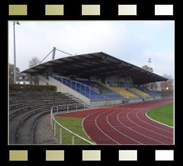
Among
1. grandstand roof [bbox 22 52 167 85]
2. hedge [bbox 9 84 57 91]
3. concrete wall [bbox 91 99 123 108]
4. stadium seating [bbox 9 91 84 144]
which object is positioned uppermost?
grandstand roof [bbox 22 52 167 85]

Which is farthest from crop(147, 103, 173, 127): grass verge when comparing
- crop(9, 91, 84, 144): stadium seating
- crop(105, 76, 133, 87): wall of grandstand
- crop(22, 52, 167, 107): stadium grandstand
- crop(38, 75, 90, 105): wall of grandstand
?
crop(105, 76, 133, 87): wall of grandstand

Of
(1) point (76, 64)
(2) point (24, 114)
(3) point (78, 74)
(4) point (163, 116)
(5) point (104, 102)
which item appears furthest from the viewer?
(3) point (78, 74)

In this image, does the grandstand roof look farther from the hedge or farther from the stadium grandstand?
the hedge

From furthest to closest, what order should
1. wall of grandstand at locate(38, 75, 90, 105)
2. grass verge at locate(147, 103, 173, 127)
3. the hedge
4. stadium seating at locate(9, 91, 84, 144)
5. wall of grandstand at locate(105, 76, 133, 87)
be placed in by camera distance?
wall of grandstand at locate(105, 76, 133, 87)
wall of grandstand at locate(38, 75, 90, 105)
the hedge
grass verge at locate(147, 103, 173, 127)
stadium seating at locate(9, 91, 84, 144)

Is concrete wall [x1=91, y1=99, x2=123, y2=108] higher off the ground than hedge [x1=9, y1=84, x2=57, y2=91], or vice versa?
hedge [x1=9, y1=84, x2=57, y2=91]

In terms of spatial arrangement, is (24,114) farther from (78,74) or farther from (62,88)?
(78,74)

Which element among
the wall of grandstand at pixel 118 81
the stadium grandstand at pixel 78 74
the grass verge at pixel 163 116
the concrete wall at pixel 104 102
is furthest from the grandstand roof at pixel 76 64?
the grass verge at pixel 163 116

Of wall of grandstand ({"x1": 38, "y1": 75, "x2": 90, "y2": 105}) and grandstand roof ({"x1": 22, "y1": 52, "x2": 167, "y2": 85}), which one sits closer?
grandstand roof ({"x1": 22, "y1": 52, "x2": 167, "y2": 85})

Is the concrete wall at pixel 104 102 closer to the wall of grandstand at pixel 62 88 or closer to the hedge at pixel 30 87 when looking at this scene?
the wall of grandstand at pixel 62 88

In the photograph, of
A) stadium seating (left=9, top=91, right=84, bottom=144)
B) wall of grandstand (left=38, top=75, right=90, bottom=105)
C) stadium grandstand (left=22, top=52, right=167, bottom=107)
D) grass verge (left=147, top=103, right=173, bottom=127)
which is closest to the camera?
stadium seating (left=9, top=91, right=84, bottom=144)

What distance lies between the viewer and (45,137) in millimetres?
6438

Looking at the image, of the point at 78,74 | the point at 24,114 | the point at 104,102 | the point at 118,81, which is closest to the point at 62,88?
the point at 78,74

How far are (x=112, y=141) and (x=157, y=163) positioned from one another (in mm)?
4108
